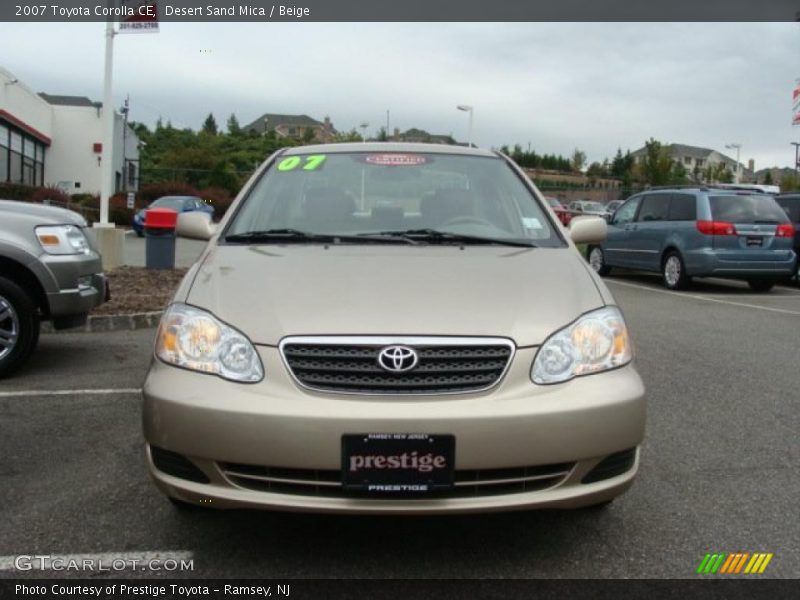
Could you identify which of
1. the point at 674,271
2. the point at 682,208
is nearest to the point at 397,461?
the point at 674,271

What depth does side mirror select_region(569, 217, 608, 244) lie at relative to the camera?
4188 millimetres

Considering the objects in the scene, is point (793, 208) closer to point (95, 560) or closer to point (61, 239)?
point (61, 239)

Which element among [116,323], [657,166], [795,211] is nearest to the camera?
[116,323]

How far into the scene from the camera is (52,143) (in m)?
40.0

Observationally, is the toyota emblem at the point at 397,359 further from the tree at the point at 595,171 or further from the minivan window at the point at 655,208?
the tree at the point at 595,171

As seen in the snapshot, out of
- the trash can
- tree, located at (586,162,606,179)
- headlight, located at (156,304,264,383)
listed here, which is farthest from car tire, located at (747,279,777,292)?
tree, located at (586,162,606,179)

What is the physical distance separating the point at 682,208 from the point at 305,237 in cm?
1096

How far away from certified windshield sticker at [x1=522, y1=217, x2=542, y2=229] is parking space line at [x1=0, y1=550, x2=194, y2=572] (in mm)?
2135

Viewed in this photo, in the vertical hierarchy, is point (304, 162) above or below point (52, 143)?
below

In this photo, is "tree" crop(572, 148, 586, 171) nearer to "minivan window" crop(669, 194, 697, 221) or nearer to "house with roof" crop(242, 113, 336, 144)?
"house with roof" crop(242, 113, 336, 144)

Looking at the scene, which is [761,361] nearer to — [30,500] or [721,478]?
[721,478]

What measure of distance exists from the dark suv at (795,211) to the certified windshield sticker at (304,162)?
40.0 ft

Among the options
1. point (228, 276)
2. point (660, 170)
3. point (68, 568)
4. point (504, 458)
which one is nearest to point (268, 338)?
point (228, 276)
